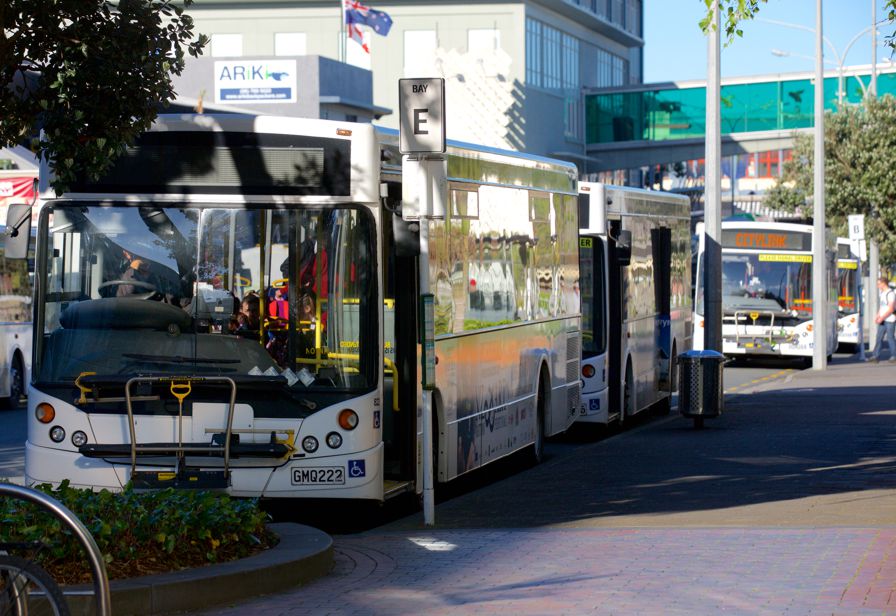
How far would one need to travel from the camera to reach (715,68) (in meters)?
24.2

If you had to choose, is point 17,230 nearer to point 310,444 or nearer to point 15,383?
point 310,444

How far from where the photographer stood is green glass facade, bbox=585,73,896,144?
5600 cm

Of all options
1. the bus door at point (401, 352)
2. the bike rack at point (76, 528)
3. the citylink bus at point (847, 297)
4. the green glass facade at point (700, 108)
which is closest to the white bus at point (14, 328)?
the bus door at point (401, 352)

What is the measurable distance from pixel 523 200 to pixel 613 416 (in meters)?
5.14

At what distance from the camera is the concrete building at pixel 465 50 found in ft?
207

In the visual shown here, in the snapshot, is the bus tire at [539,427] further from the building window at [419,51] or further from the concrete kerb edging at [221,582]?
the building window at [419,51]

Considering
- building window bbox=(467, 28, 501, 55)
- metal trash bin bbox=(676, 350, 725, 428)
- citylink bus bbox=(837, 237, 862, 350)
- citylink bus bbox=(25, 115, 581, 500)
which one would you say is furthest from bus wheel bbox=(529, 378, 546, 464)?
building window bbox=(467, 28, 501, 55)

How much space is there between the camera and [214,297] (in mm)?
11156

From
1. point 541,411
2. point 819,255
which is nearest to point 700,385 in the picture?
point 541,411

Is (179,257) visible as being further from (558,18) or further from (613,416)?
(558,18)

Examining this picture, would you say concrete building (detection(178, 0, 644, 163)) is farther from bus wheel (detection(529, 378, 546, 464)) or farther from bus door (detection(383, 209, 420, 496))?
bus door (detection(383, 209, 420, 496))

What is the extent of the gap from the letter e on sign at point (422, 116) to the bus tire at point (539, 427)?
17.5ft

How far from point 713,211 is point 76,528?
19108mm

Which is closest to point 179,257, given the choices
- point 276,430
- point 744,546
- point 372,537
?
point 276,430
